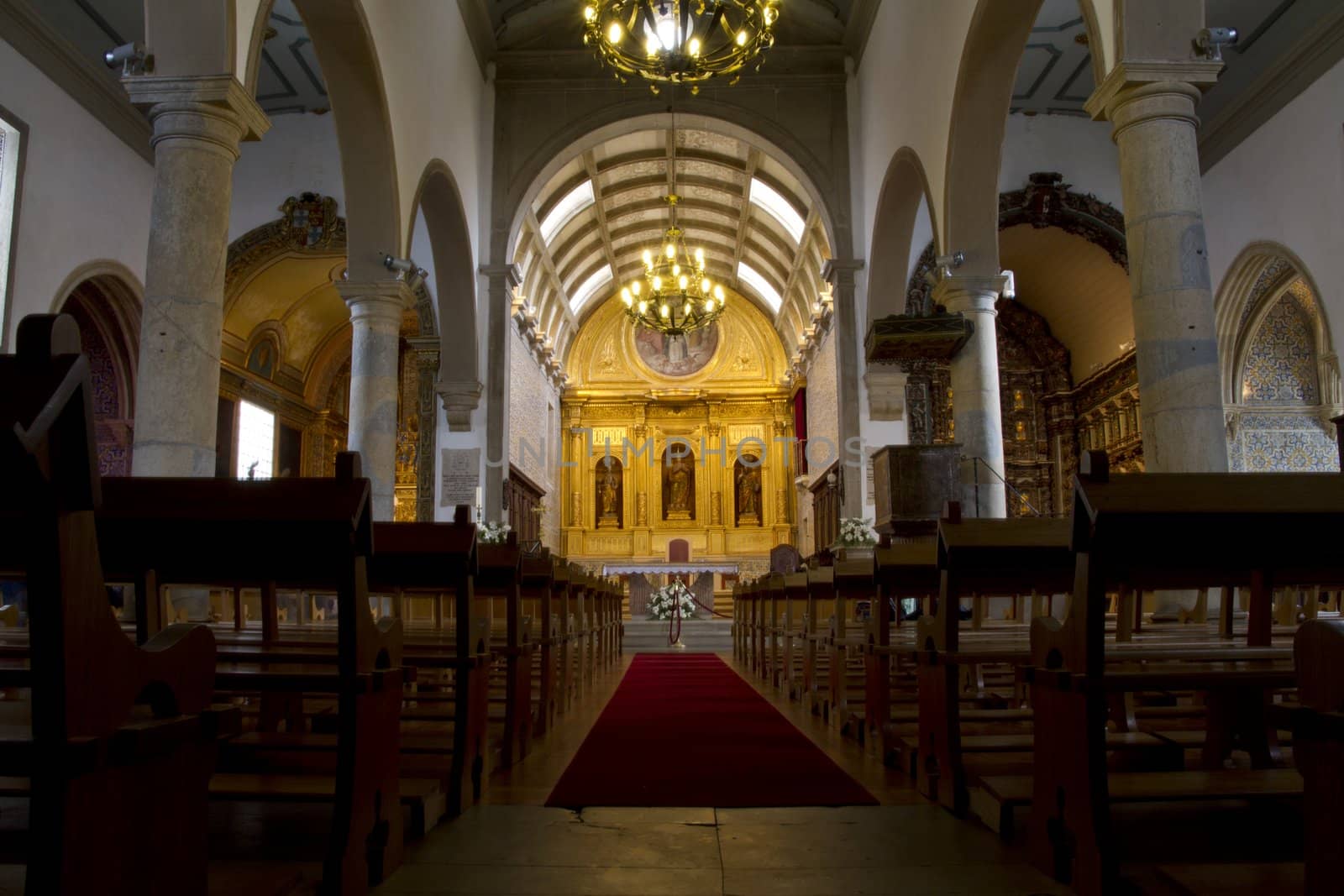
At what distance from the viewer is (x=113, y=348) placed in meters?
12.1

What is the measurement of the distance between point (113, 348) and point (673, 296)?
7.19 meters

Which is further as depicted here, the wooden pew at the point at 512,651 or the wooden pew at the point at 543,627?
the wooden pew at the point at 543,627

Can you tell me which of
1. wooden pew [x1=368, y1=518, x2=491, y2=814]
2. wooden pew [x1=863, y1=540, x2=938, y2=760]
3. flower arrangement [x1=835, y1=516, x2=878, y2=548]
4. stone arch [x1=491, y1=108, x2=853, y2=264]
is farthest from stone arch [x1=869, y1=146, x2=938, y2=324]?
wooden pew [x1=368, y1=518, x2=491, y2=814]

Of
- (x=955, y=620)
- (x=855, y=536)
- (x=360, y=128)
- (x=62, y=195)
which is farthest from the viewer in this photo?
(x=855, y=536)

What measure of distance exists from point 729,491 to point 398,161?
543 inches

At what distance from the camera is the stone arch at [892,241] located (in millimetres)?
12008

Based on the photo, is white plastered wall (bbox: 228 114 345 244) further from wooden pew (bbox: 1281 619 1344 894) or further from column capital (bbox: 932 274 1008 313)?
wooden pew (bbox: 1281 619 1344 894)

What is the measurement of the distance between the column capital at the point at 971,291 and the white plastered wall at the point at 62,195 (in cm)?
783

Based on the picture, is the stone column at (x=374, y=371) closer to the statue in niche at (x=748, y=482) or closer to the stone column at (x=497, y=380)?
the stone column at (x=497, y=380)

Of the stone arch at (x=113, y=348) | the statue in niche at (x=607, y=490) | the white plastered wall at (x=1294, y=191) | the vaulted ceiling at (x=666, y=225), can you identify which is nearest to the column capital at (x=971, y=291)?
the white plastered wall at (x=1294, y=191)

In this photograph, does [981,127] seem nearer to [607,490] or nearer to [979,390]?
[979,390]

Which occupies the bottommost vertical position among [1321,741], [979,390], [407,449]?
[1321,741]

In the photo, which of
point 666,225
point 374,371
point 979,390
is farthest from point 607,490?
point 979,390

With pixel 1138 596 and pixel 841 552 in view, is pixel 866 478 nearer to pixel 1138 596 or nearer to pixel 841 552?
pixel 841 552
